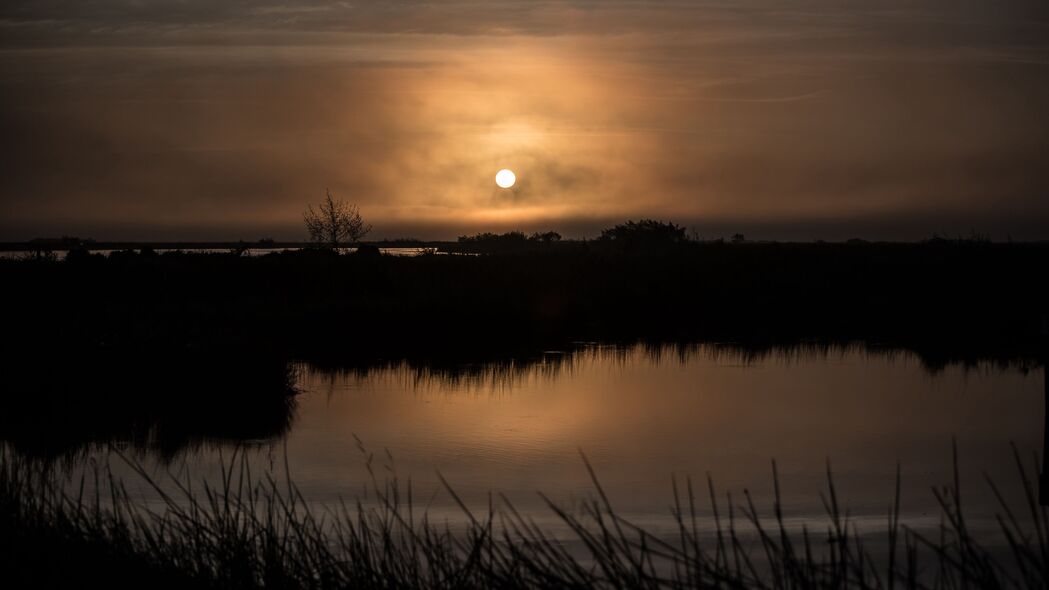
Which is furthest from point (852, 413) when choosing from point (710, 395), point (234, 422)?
point (234, 422)

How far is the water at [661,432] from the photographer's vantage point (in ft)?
28.8

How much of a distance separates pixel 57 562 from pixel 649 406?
9576 millimetres

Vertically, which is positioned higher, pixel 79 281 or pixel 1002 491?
pixel 79 281

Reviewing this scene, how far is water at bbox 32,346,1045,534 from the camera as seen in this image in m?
8.77

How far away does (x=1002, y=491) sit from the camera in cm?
876

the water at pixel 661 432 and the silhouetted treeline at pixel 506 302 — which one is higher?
the silhouetted treeline at pixel 506 302

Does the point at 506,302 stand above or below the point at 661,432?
above

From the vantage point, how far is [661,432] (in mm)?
11531

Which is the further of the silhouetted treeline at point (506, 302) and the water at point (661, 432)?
the silhouetted treeline at point (506, 302)

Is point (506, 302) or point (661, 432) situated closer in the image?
point (661, 432)

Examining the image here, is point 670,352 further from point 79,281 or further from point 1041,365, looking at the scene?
point 79,281

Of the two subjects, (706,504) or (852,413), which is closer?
(706,504)

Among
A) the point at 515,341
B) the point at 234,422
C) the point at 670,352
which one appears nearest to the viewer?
the point at 234,422

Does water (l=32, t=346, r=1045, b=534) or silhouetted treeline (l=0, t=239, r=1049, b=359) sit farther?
silhouetted treeline (l=0, t=239, r=1049, b=359)
